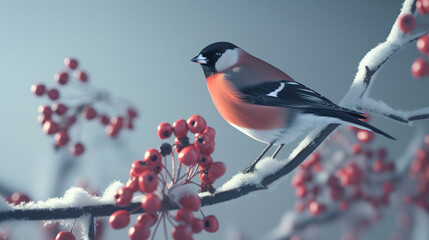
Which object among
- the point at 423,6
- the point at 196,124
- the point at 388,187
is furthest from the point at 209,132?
the point at 388,187

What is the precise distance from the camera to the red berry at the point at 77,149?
3.96ft

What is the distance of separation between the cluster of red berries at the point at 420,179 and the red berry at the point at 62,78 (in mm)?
1294

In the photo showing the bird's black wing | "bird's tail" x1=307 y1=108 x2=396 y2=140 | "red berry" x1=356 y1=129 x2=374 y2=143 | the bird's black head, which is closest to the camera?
"bird's tail" x1=307 y1=108 x2=396 y2=140

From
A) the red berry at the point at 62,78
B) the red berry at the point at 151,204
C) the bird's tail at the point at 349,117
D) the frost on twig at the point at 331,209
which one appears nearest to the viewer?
the red berry at the point at 151,204

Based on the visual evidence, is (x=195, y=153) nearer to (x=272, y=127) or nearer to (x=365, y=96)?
(x=272, y=127)

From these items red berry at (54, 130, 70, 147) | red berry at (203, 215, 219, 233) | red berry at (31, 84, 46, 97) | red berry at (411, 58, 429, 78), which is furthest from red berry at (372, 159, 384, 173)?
red berry at (31, 84, 46, 97)

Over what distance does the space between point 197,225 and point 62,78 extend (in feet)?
3.17

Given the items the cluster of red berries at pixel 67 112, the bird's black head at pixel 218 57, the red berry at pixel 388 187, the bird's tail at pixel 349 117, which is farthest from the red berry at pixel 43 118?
the red berry at pixel 388 187

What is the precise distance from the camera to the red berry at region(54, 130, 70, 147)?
122cm

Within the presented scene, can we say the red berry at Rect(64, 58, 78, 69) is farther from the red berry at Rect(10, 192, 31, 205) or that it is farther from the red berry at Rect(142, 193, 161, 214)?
the red berry at Rect(142, 193, 161, 214)

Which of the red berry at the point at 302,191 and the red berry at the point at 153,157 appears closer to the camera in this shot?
the red berry at the point at 153,157

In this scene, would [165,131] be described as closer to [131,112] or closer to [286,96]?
[286,96]

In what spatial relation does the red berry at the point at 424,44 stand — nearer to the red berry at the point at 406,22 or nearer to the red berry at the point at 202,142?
the red berry at the point at 406,22

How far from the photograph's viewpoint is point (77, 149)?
1208 mm
